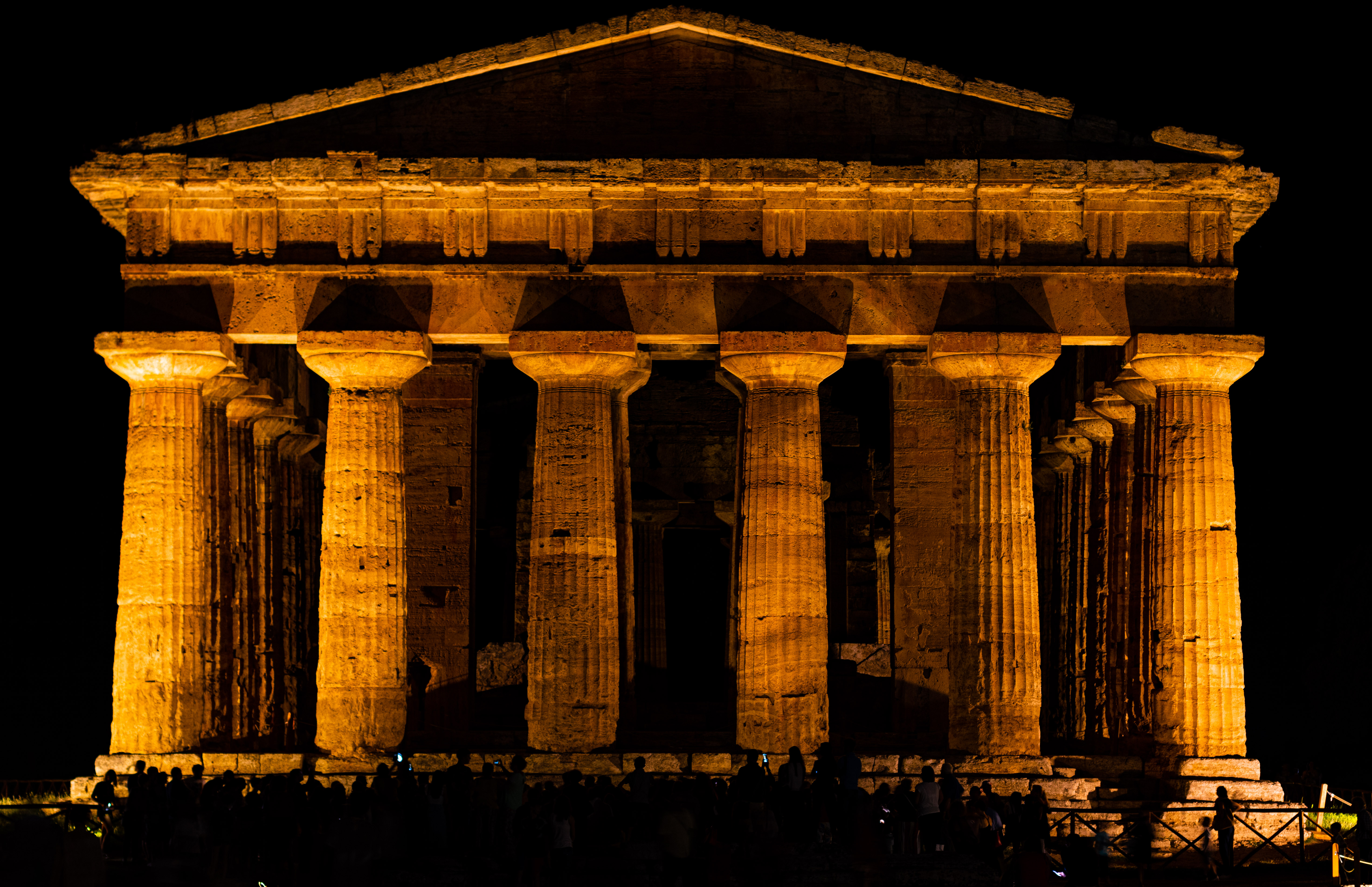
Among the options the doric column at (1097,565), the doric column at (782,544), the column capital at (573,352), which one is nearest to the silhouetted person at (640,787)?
the doric column at (782,544)

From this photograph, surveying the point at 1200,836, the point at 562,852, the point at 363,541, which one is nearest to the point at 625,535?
the point at 363,541

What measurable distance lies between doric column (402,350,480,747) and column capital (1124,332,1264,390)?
13498 millimetres

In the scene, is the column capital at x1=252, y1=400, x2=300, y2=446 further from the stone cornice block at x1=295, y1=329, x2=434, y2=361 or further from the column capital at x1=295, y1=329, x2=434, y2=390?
the stone cornice block at x1=295, y1=329, x2=434, y2=361

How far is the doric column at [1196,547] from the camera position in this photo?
3491cm

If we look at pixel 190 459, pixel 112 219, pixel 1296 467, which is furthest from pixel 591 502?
pixel 1296 467

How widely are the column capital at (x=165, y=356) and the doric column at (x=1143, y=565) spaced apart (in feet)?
56.0

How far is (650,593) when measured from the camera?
156 ft

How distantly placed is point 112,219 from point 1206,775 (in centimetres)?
2266

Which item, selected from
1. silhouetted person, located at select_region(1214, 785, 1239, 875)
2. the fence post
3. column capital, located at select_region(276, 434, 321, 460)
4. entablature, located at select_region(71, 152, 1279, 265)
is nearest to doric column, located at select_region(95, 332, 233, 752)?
entablature, located at select_region(71, 152, 1279, 265)

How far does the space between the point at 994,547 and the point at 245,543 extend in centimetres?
1526

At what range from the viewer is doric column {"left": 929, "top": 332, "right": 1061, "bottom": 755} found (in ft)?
115

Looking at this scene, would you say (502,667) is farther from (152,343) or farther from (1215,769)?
(1215,769)

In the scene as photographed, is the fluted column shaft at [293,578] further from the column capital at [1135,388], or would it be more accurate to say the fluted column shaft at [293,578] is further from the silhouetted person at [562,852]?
the silhouetted person at [562,852]

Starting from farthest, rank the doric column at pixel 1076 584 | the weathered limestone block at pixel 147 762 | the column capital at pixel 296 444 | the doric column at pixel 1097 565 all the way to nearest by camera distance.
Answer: the doric column at pixel 1076 584
the column capital at pixel 296 444
the doric column at pixel 1097 565
the weathered limestone block at pixel 147 762
